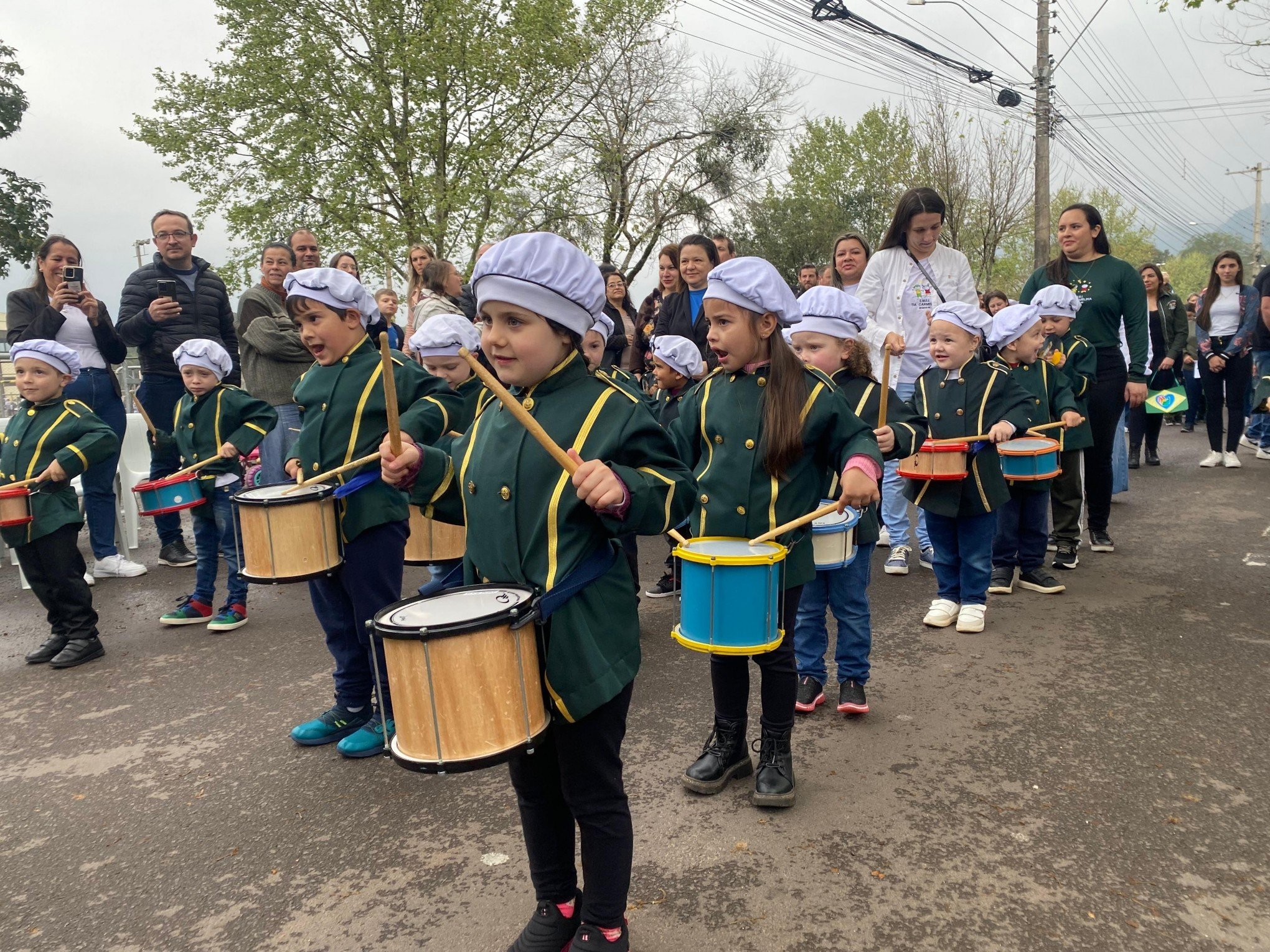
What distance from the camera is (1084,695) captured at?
14.2ft

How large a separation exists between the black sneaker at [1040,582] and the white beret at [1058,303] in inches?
67.2

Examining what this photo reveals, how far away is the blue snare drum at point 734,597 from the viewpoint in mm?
2984

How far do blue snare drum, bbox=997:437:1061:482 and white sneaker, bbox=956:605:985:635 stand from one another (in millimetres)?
863

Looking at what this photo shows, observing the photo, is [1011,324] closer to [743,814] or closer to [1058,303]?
[1058,303]

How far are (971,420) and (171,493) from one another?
187 inches

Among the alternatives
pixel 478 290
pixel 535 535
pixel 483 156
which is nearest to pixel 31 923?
pixel 535 535

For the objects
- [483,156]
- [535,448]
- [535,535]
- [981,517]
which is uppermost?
[483,156]

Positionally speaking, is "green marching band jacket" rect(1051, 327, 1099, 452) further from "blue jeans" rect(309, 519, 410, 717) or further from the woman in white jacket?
"blue jeans" rect(309, 519, 410, 717)

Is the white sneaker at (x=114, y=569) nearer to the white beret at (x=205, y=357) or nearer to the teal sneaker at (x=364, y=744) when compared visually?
the white beret at (x=205, y=357)

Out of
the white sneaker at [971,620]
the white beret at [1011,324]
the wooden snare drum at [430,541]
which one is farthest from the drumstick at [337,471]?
the white beret at [1011,324]

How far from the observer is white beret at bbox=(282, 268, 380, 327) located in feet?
12.5

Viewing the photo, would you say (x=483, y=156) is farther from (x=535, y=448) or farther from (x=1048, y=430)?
(x=535, y=448)

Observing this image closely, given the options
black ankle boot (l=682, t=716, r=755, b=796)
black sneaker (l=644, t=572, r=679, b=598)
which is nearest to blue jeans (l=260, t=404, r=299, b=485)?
black sneaker (l=644, t=572, r=679, b=598)

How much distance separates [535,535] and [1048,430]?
4.85m
